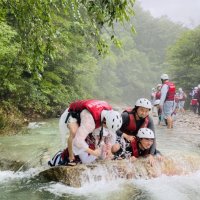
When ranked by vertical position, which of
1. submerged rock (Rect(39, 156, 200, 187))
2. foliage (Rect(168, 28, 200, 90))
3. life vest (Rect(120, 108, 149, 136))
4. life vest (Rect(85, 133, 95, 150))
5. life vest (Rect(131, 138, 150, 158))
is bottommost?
submerged rock (Rect(39, 156, 200, 187))

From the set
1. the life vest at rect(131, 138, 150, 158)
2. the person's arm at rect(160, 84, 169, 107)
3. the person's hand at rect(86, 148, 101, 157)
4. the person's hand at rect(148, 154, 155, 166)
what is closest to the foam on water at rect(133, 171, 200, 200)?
the person's hand at rect(148, 154, 155, 166)

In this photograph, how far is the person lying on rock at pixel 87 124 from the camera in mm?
5676

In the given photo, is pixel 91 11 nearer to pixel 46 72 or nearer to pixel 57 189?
pixel 57 189

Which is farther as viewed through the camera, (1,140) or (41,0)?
(1,140)

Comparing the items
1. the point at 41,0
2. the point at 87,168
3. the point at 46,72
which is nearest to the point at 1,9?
the point at 41,0

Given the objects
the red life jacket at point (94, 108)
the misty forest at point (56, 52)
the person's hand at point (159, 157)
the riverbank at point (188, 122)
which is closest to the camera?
the misty forest at point (56, 52)

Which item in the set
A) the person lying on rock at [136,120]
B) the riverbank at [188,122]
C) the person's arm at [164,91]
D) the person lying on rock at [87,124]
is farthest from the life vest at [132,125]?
the riverbank at [188,122]

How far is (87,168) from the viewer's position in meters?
6.14

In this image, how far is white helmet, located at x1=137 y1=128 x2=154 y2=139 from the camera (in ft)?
21.8

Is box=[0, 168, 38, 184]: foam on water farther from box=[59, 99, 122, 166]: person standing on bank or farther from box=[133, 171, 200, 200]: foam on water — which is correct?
box=[133, 171, 200, 200]: foam on water

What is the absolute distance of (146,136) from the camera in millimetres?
6652

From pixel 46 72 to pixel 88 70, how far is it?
3.82m

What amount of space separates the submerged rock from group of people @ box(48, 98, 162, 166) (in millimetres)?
163

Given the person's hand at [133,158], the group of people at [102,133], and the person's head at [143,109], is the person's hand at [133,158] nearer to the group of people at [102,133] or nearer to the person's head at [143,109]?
the group of people at [102,133]
